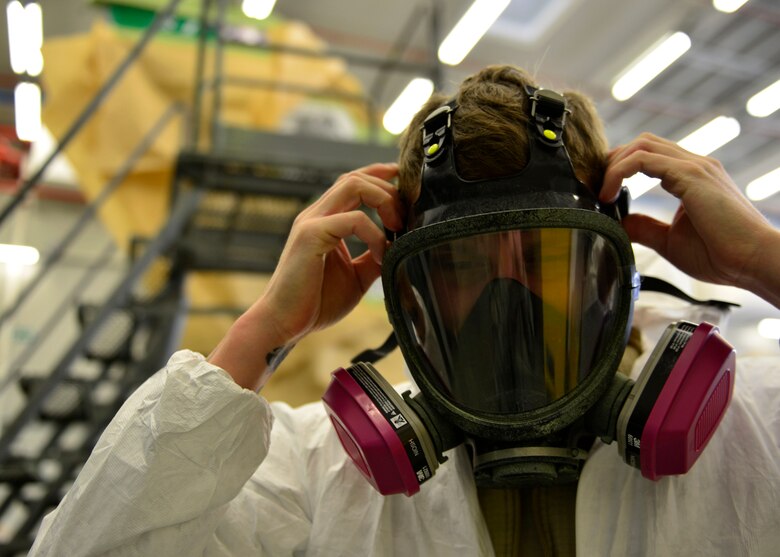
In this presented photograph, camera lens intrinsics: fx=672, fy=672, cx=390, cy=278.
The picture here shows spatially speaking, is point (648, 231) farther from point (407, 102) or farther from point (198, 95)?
point (407, 102)

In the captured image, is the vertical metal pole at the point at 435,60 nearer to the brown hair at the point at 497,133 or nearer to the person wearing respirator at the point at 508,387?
the brown hair at the point at 497,133

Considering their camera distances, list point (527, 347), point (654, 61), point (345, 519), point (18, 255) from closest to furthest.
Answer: point (527, 347) < point (345, 519) < point (654, 61) < point (18, 255)

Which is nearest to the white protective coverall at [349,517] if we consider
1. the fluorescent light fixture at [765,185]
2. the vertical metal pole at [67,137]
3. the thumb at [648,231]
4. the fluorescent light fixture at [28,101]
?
the thumb at [648,231]

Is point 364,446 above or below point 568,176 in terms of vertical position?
below

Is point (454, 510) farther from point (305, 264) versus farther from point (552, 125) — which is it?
point (552, 125)

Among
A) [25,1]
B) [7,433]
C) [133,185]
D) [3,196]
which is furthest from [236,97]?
[3,196]

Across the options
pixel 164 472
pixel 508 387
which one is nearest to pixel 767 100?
pixel 508 387

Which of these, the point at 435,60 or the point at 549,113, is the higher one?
the point at 435,60

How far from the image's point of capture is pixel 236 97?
3881mm

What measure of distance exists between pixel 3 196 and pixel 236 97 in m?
5.09

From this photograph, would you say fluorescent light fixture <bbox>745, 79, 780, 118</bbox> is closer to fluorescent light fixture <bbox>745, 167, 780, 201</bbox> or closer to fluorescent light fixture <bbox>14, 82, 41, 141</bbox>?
fluorescent light fixture <bbox>745, 167, 780, 201</bbox>

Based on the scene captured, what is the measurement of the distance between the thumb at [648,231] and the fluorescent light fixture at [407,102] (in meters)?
4.40

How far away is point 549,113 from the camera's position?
1.00 metres

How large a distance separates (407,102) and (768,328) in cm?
693
